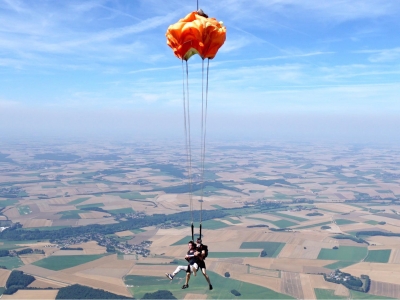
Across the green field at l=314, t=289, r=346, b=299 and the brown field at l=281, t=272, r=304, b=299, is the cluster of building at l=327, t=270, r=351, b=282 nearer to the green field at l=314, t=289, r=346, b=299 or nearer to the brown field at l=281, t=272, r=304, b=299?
the green field at l=314, t=289, r=346, b=299

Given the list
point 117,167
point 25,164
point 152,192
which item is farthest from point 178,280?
point 25,164

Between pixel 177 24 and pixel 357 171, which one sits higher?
pixel 177 24

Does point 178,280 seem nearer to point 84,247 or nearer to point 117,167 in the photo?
point 84,247

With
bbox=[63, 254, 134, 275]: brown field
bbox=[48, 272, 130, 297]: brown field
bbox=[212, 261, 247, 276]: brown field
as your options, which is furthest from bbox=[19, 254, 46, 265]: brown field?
bbox=[212, 261, 247, 276]: brown field

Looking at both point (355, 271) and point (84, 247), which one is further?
point (84, 247)

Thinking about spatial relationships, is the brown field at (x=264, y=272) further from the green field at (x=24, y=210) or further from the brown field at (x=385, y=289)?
the green field at (x=24, y=210)

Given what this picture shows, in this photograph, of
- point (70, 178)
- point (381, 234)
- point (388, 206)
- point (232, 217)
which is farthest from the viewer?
point (70, 178)

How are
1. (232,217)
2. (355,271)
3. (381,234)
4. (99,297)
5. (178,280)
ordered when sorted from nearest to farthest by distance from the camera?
(99,297) < (178,280) < (355,271) < (381,234) < (232,217)

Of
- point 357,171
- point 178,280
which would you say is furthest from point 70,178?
point 357,171
